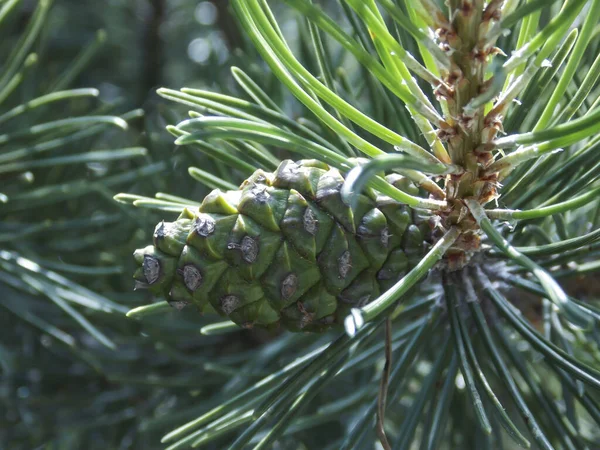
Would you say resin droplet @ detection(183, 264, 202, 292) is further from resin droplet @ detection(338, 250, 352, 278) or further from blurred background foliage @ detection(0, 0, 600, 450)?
blurred background foliage @ detection(0, 0, 600, 450)

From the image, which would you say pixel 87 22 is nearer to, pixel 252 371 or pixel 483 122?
pixel 252 371

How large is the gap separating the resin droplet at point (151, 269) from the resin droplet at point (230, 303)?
0.19 ft

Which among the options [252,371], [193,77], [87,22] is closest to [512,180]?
[252,371]

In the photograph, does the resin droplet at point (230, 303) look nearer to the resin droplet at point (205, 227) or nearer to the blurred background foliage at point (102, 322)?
the resin droplet at point (205, 227)

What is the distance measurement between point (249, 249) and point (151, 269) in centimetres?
9

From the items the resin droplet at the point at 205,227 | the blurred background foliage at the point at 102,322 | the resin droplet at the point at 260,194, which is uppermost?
the resin droplet at the point at 260,194

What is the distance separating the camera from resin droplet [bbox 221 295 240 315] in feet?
1.99

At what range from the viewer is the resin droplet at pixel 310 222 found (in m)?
0.60

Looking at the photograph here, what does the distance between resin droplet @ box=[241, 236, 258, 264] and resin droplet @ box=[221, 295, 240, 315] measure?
0.12ft

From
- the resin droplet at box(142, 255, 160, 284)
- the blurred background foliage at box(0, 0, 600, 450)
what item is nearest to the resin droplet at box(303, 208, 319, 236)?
the resin droplet at box(142, 255, 160, 284)

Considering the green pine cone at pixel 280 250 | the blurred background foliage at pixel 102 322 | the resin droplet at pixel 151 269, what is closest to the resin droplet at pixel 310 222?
the green pine cone at pixel 280 250

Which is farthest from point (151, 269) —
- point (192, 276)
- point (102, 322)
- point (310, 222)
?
point (102, 322)

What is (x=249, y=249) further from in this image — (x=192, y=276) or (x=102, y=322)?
(x=102, y=322)

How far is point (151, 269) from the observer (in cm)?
61
